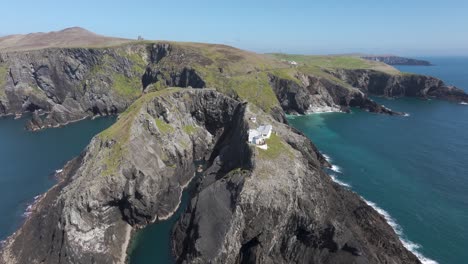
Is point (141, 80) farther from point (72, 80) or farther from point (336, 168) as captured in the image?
point (336, 168)

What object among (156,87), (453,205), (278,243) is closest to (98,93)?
(156,87)

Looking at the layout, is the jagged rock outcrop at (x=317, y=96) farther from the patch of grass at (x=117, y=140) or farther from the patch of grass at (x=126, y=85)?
the patch of grass at (x=117, y=140)

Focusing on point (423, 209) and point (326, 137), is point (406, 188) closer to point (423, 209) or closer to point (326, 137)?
point (423, 209)

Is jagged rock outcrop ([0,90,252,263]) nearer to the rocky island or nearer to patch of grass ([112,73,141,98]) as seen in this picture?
the rocky island

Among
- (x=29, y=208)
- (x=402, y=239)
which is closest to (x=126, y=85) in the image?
(x=29, y=208)

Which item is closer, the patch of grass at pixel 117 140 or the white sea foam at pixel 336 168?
the patch of grass at pixel 117 140

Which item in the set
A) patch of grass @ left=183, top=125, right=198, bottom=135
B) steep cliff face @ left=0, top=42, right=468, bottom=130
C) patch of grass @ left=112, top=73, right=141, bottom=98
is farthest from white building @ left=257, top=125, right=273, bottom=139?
patch of grass @ left=112, top=73, right=141, bottom=98

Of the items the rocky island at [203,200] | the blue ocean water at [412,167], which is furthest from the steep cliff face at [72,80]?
the blue ocean water at [412,167]
